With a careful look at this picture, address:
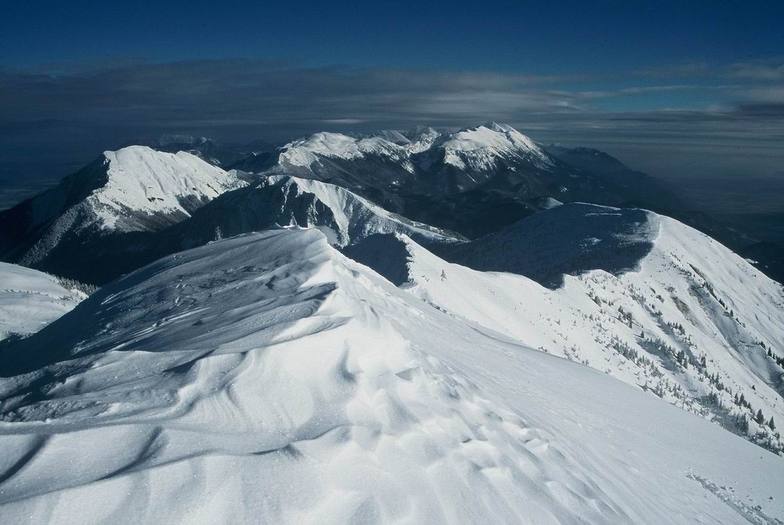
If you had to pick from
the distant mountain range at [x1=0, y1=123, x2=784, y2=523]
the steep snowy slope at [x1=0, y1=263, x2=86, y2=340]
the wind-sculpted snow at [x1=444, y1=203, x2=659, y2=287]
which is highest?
the distant mountain range at [x1=0, y1=123, x2=784, y2=523]

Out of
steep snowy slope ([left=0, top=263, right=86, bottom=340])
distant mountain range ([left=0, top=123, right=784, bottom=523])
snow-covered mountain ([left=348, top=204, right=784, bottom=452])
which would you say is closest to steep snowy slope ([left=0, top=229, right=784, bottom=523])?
distant mountain range ([left=0, top=123, right=784, bottom=523])

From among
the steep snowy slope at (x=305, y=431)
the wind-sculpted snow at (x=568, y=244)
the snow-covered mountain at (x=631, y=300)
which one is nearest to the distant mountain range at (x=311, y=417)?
the steep snowy slope at (x=305, y=431)

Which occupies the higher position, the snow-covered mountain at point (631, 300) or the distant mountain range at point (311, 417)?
the distant mountain range at point (311, 417)

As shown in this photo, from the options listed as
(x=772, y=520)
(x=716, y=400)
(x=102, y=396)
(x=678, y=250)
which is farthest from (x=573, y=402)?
(x=678, y=250)

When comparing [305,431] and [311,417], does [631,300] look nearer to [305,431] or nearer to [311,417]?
[311,417]

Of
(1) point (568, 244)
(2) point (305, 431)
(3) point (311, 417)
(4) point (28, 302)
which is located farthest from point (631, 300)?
(2) point (305, 431)

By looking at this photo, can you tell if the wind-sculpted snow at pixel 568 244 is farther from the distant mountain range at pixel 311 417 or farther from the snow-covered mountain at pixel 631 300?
the distant mountain range at pixel 311 417

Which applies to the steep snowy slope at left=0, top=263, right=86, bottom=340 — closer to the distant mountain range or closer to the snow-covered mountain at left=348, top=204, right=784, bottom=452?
the distant mountain range
